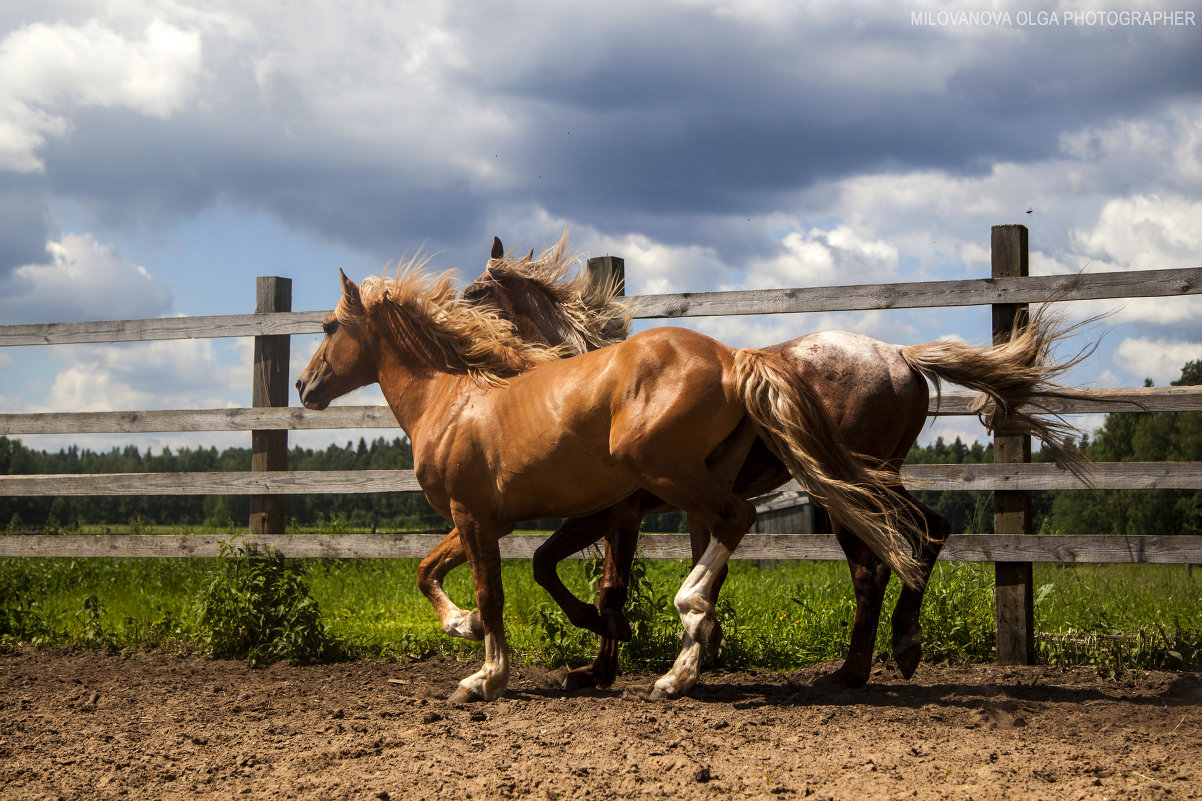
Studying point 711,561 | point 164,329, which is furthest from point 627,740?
Result: point 164,329

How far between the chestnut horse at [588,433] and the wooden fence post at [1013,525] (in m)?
1.06

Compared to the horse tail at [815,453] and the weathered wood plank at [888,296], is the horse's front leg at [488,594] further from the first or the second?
the weathered wood plank at [888,296]

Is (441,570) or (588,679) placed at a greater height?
(441,570)

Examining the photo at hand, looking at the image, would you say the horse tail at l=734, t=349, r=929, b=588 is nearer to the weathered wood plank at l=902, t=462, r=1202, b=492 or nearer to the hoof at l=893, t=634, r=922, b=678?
the hoof at l=893, t=634, r=922, b=678

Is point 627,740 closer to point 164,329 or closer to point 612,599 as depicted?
point 612,599

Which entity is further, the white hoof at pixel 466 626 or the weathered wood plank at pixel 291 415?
the weathered wood plank at pixel 291 415

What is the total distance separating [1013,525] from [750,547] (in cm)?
149

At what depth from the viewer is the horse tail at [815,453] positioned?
12.2ft

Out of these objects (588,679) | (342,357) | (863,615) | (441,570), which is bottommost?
(588,679)

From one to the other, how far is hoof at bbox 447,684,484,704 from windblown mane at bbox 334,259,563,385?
60.7 inches

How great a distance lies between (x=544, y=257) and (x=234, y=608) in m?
3.01

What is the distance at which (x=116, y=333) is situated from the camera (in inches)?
279

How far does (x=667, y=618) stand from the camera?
5320mm

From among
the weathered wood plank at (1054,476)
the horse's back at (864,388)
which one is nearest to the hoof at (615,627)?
the horse's back at (864,388)
